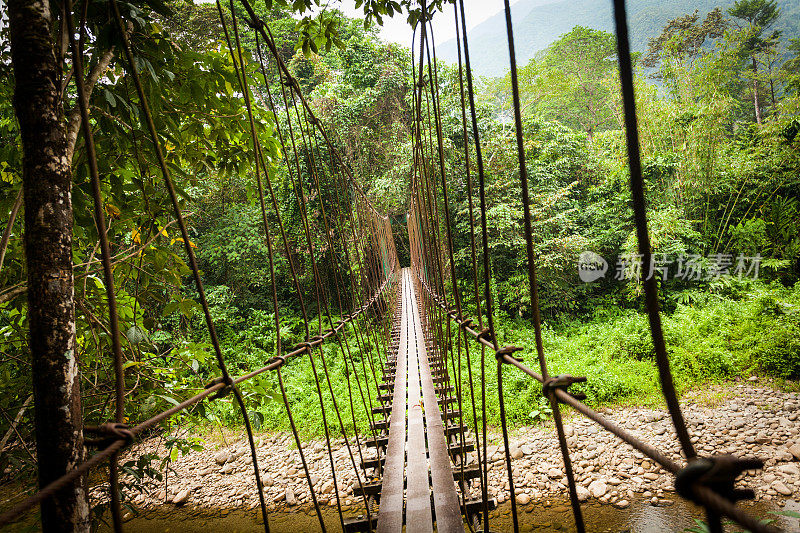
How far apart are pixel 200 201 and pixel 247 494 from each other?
4.98 m

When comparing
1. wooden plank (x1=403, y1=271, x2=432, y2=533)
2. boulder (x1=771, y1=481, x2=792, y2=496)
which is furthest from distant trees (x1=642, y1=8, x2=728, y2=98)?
wooden plank (x1=403, y1=271, x2=432, y2=533)

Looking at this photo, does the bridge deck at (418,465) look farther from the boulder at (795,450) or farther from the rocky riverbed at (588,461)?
the boulder at (795,450)

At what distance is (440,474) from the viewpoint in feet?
3.55

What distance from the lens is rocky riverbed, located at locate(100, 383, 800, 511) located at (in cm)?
320

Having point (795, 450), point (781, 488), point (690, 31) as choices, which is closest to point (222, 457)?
point (781, 488)

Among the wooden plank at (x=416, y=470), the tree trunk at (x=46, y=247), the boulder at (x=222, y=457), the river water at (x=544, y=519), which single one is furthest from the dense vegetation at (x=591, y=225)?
the tree trunk at (x=46, y=247)

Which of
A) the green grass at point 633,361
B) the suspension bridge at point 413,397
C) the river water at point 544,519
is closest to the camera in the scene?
the suspension bridge at point 413,397

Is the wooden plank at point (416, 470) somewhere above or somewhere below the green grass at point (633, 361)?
above

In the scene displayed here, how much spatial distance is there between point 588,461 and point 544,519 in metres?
0.93

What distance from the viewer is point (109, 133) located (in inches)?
35.6

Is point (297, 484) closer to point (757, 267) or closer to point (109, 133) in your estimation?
point (109, 133)

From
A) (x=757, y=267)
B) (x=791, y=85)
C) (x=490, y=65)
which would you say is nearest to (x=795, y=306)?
(x=757, y=267)

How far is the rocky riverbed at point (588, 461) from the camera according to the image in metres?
3.20

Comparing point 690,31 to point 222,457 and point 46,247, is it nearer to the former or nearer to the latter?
point 46,247
